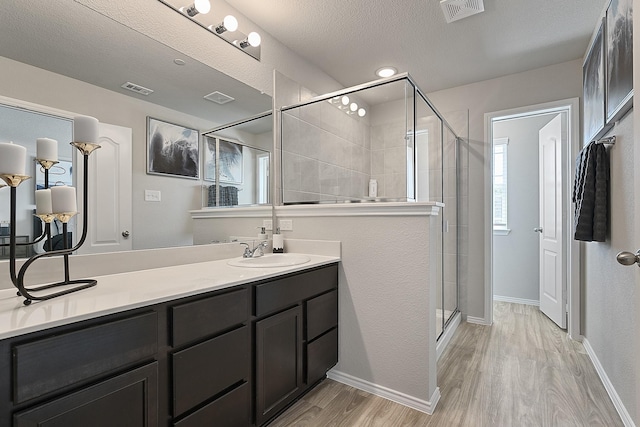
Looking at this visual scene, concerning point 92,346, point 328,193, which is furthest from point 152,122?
point 328,193

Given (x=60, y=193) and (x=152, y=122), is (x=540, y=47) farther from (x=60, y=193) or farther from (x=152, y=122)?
(x=60, y=193)

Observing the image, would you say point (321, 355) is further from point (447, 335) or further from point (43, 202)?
point (43, 202)

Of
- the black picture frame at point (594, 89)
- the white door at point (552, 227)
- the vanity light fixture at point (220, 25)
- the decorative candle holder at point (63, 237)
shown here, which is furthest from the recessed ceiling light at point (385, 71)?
the decorative candle holder at point (63, 237)

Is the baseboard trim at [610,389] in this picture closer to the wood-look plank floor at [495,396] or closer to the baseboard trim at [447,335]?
the wood-look plank floor at [495,396]

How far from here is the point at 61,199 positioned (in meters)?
1.12

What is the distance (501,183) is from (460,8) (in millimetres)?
2559

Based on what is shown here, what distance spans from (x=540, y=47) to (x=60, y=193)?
10.8 feet

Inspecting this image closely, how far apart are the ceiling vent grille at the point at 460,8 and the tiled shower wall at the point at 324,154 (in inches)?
37.9

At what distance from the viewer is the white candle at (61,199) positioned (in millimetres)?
1117

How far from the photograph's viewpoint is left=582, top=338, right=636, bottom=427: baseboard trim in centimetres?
158

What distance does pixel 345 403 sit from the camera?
1803 mm

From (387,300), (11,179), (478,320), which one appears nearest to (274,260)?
(387,300)

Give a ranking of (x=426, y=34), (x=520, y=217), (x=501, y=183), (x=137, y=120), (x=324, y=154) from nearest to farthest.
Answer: (x=137, y=120) → (x=426, y=34) → (x=324, y=154) → (x=520, y=217) → (x=501, y=183)

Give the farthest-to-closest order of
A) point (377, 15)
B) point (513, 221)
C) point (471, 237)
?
point (513, 221) < point (471, 237) < point (377, 15)
